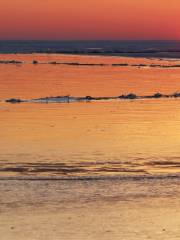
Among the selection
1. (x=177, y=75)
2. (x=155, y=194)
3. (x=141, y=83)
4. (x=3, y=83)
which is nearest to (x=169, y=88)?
(x=141, y=83)

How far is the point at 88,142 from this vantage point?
18906 mm

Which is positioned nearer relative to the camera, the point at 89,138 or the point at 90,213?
the point at 90,213

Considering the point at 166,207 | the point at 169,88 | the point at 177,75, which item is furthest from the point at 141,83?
the point at 166,207

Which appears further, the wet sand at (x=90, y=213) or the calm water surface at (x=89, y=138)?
the calm water surface at (x=89, y=138)

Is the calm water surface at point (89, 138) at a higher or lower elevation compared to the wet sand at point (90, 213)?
lower

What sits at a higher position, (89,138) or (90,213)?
(90,213)

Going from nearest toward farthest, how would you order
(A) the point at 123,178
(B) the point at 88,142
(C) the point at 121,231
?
(C) the point at 121,231
(A) the point at 123,178
(B) the point at 88,142

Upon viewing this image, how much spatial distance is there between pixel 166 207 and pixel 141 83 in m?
34.4

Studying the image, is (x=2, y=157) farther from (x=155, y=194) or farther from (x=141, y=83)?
(x=141, y=83)

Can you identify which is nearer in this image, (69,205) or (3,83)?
(69,205)

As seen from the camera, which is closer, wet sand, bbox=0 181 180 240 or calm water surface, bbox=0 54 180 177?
wet sand, bbox=0 181 180 240

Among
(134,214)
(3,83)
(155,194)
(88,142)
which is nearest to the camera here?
(134,214)

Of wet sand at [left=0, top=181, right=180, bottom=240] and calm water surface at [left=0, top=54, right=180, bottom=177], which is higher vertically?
wet sand at [left=0, top=181, right=180, bottom=240]

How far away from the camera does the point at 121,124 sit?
22.9 m
